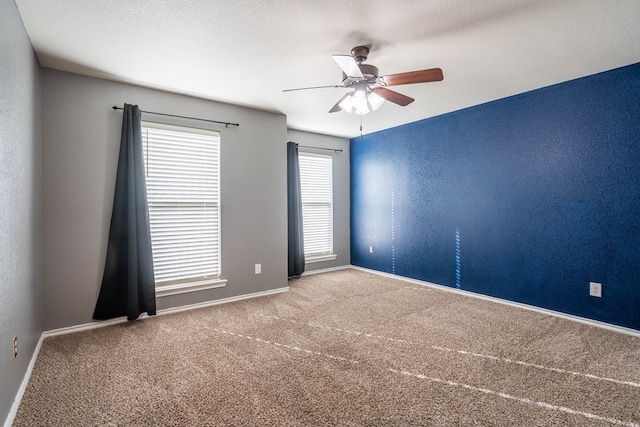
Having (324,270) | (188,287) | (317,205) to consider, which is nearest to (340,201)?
(317,205)

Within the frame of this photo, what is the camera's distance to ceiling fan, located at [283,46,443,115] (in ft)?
7.19

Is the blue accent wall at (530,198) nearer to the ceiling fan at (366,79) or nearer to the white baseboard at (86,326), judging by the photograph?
the ceiling fan at (366,79)

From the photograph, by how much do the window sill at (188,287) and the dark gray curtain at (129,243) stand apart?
5.9 inches

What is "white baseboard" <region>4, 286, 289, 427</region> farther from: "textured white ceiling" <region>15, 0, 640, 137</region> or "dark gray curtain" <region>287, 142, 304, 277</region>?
"textured white ceiling" <region>15, 0, 640, 137</region>

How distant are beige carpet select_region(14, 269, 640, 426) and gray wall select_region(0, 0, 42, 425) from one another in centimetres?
28

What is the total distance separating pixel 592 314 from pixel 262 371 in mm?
3224

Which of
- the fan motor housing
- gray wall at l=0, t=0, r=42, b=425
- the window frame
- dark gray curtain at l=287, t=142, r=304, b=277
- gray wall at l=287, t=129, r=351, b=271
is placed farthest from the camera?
gray wall at l=287, t=129, r=351, b=271

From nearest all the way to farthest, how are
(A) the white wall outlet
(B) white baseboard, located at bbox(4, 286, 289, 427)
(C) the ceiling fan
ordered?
(B) white baseboard, located at bbox(4, 286, 289, 427)
(C) the ceiling fan
(A) the white wall outlet

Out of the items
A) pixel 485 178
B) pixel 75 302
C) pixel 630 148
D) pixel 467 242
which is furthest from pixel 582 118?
pixel 75 302

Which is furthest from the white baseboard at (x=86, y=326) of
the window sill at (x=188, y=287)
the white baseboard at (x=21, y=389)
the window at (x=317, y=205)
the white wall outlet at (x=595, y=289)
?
the white wall outlet at (x=595, y=289)

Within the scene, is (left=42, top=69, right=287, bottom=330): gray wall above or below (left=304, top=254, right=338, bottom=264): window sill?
above

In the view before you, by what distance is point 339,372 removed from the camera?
2.18 metres

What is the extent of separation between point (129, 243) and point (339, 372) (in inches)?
92.6

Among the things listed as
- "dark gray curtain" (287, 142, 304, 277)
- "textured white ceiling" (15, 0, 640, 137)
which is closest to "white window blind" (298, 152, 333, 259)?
"dark gray curtain" (287, 142, 304, 277)
